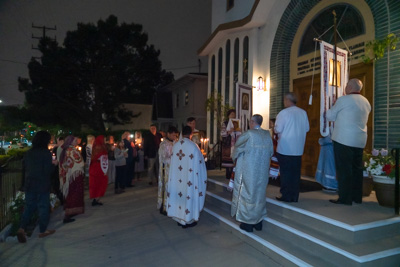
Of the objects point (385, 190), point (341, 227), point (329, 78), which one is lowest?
point (341, 227)

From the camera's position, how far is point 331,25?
782 cm

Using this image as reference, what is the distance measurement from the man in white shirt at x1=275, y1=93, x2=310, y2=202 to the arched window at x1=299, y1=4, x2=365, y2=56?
3.19 m

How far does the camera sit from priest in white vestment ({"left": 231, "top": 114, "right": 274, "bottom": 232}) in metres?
5.02

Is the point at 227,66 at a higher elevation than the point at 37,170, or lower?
higher

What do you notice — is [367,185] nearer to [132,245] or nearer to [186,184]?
[186,184]

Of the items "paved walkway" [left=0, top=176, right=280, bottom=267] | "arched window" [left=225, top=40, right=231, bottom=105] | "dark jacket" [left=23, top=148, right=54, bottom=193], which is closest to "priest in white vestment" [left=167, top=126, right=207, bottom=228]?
"paved walkway" [left=0, top=176, right=280, bottom=267]

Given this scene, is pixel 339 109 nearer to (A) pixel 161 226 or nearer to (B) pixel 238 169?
(B) pixel 238 169

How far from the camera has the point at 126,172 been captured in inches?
413

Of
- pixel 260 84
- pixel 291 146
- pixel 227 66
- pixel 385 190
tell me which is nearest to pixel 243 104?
pixel 260 84

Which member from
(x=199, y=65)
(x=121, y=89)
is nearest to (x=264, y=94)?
(x=121, y=89)

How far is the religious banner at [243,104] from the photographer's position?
8.97 m

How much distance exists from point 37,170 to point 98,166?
225 centimetres

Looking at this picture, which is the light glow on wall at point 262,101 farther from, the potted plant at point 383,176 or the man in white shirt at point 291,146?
the potted plant at point 383,176

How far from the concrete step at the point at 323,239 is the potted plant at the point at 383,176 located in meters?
0.66
